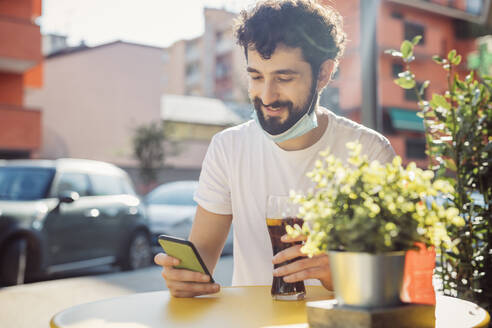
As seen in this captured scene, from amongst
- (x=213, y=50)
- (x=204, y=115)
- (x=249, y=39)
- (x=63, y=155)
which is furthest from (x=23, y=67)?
(x=213, y=50)

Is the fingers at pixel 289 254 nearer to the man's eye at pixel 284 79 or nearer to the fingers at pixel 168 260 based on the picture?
the fingers at pixel 168 260

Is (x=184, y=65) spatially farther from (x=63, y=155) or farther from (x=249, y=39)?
(x=249, y=39)

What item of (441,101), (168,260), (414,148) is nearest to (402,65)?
(414,148)

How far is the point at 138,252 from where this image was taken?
A: 8641mm

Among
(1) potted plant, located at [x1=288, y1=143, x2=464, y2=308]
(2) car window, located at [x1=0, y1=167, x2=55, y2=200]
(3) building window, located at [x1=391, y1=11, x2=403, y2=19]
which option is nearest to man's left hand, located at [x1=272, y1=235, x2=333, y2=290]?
(1) potted plant, located at [x1=288, y1=143, x2=464, y2=308]

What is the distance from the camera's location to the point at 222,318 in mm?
1569

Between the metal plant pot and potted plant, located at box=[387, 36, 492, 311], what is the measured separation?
113 cm

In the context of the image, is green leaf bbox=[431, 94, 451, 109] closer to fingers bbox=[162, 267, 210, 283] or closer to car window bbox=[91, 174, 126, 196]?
fingers bbox=[162, 267, 210, 283]

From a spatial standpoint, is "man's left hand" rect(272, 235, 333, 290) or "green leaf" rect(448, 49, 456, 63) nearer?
"man's left hand" rect(272, 235, 333, 290)

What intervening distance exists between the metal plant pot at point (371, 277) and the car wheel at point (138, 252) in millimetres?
7516

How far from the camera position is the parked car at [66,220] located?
273 inches

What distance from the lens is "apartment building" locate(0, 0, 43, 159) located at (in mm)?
18000

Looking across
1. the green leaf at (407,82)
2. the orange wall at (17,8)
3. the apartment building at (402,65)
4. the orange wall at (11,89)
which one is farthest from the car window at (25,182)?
the apartment building at (402,65)

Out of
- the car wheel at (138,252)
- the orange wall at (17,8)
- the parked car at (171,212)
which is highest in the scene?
the orange wall at (17,8)
